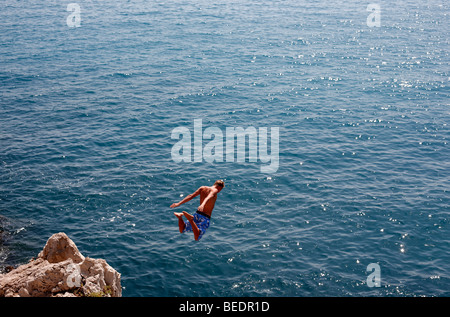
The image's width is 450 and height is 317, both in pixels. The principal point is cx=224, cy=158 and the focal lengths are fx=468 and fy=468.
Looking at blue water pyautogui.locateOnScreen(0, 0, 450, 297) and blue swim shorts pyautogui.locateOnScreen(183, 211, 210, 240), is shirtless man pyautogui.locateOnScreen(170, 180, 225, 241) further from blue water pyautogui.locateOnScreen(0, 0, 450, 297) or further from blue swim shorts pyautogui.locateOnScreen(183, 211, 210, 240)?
blue water pyautogui.locateOnScreen(0, 0, 450, 297)

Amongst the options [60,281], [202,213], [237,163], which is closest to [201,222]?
[202,213]

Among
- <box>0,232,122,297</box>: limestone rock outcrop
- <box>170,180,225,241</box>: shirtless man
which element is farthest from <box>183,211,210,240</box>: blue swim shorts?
<box>0,232,122,297</box>: limestone rock outcrop

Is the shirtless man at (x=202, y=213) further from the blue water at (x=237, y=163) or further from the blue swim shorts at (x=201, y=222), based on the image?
the blue water at (x=237, y=163)

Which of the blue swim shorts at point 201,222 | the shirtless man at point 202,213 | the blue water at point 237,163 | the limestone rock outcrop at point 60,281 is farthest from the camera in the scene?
the blue water at point 237,163

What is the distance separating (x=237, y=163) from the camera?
158ft

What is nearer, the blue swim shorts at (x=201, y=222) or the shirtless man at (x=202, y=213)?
the shirtless man at (x=202, y=213)

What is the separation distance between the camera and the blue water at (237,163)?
3416cm

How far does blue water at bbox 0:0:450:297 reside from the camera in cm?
3416

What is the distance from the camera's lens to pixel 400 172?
153 feet

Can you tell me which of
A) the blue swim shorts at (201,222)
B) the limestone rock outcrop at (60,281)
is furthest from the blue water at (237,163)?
the blue swim shorts at (201,222)

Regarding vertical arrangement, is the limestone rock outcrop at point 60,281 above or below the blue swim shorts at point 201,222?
below

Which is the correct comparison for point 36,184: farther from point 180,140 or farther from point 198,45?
point 198,45

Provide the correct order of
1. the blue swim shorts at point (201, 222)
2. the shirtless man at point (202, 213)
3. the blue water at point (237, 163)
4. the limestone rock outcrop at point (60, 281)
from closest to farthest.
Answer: the limestone rock outcrop at point (60, 281) → the shirtless man at point (202, 213) → the blue swim shorts at point (201, 222) → the blue water at point (237, 163)

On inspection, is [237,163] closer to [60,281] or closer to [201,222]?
[201,222]
